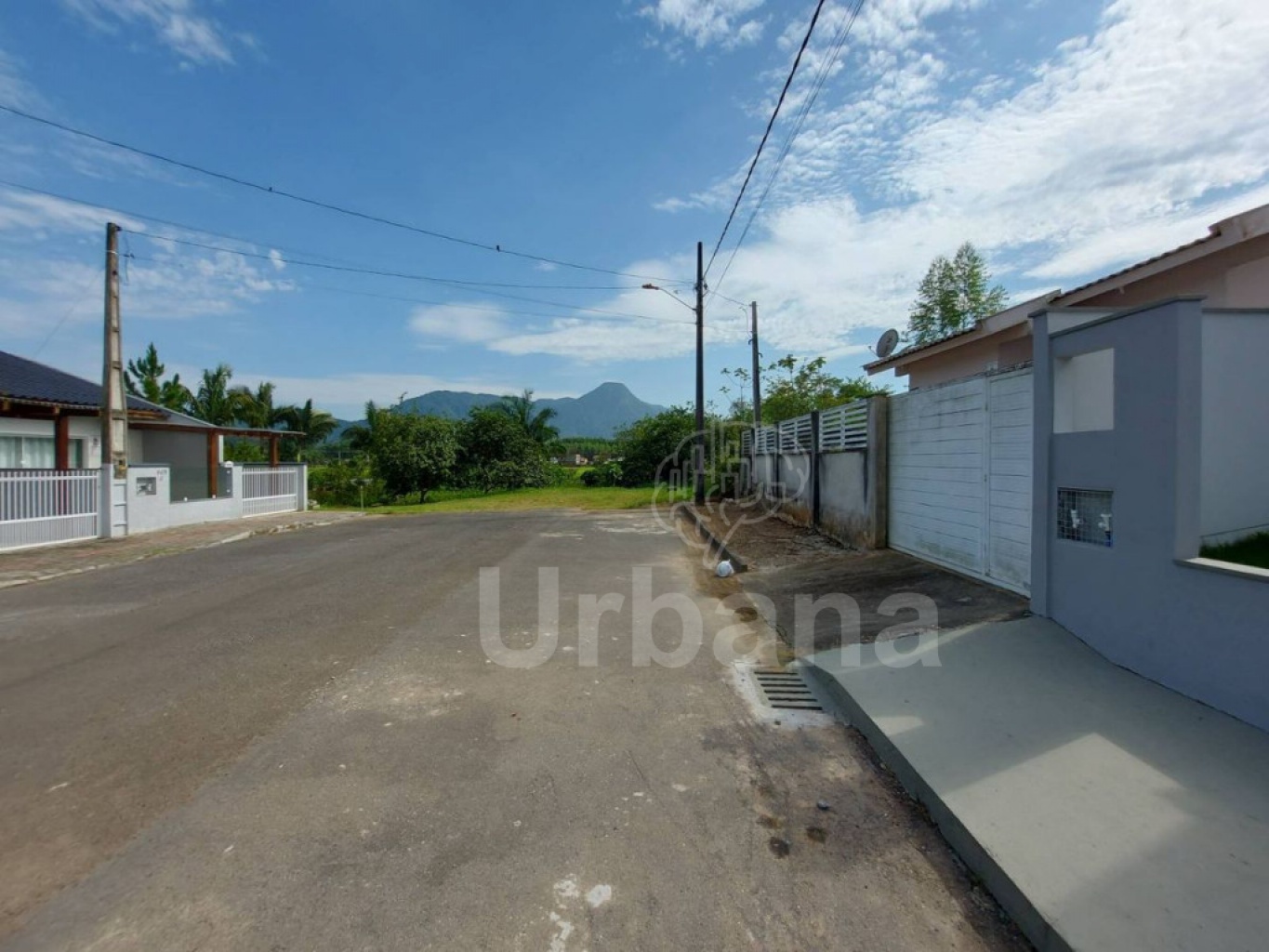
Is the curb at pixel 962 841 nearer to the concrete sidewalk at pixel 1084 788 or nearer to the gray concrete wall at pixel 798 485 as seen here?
the concrete sidewalk at pixel 1084 788

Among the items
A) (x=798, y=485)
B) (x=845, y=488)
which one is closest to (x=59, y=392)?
(x=798, y=485)

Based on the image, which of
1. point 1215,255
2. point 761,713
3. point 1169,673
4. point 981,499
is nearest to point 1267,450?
point 1169,673

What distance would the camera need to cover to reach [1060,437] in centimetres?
502

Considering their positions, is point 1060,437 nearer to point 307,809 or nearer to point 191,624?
point 307,809

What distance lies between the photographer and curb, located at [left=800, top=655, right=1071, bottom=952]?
229 cm

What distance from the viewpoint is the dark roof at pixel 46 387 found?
15.4m

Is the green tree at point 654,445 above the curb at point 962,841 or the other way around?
above

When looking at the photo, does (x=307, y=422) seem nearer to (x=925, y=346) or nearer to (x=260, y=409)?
(x=260, y=409)

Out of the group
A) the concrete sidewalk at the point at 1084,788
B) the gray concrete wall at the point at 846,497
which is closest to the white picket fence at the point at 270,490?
the gray concrete wall at the point at 846,497

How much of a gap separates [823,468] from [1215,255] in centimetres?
662

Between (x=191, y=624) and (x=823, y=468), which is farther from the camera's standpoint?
(x=823, y=468)

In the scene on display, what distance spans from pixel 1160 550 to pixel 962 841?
7.98 feet

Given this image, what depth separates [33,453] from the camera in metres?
16.2

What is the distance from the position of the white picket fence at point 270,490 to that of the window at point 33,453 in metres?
3.89
